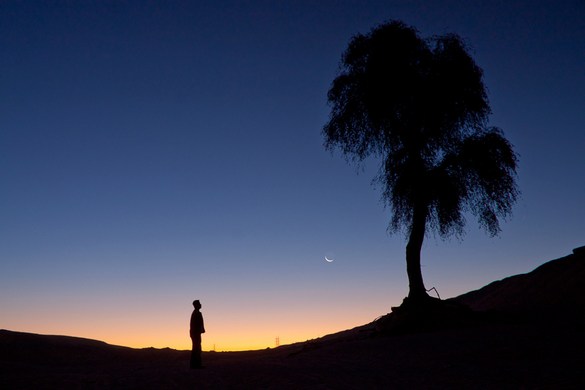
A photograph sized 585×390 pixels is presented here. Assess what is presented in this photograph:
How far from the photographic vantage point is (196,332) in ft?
54.4

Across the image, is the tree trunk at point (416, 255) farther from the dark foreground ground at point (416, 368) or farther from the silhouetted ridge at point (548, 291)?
the silhouetted ridge at point (548, 291)

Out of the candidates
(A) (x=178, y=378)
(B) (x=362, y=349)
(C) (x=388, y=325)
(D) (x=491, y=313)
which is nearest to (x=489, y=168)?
(D) (x=491, y=313)

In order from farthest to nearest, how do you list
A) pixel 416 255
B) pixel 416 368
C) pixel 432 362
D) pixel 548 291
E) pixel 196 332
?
pixel 548 291, pixel 416 255, pixel 196 332, pixel 432 362, pixel 416 368

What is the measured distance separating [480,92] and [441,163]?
3728 millimetres

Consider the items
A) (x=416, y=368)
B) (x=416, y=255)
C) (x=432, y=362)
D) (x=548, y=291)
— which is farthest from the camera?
(x=548, y=291)

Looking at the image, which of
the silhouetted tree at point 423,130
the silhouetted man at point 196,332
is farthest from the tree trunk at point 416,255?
the silhouetted man at point 196,332

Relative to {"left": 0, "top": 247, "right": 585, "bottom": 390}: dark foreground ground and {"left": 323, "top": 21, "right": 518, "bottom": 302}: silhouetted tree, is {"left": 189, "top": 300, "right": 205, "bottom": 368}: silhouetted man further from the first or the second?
{"left": 323, "top": 21, "right": 518, "bottom": 302}: silhouetted tree

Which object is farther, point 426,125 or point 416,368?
point 426,125

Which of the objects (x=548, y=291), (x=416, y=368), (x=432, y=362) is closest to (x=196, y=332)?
(x=416, y=368)

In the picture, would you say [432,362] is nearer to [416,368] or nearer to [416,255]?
[416,368]

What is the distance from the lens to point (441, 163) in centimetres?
2259

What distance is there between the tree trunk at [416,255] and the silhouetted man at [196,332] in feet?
32.2

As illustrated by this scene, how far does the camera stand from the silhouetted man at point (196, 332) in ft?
53.3

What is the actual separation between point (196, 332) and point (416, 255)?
34.1ft
